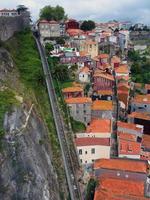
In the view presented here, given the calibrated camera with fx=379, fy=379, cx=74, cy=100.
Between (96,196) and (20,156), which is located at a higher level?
(20,156)

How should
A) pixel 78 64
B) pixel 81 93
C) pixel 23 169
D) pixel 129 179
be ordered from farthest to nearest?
pixel 78 64
pixel 81 93
pixel 129 179
pixel 23 169

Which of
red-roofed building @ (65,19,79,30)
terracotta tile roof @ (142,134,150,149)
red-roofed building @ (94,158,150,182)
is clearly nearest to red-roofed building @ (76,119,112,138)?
red-roofed building @ (94,158,150,182)

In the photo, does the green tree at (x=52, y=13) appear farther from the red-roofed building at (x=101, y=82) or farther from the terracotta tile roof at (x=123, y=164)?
the terracotta tile roof at (x=123, y=164)

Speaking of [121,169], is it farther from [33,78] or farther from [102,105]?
[33,78]

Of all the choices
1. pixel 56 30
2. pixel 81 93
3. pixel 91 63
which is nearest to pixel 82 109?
pixel 81 93

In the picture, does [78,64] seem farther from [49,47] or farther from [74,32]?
[74,32]

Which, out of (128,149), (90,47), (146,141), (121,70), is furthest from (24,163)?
(90,47)

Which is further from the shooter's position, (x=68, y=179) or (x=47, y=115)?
(x=47, y=115)
